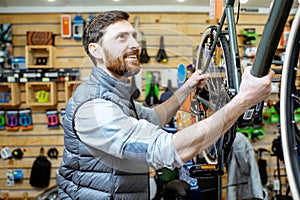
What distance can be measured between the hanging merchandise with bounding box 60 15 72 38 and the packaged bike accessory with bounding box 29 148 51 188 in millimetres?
1386

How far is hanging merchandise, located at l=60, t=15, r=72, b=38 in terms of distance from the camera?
368 centimetres

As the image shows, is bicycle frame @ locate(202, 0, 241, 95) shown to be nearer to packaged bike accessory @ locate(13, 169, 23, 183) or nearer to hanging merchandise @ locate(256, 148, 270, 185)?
hanging merchandise @ locate(256, 148, 270, 185)

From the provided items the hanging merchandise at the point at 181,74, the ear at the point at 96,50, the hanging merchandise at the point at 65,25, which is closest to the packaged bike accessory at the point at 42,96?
the hanging merchandise at the point at 65,25

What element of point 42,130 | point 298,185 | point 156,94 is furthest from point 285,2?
point 42,130

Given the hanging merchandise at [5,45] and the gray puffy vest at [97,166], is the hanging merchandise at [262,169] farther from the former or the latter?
the hanging merchandise at [5,45]

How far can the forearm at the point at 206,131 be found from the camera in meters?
0.91

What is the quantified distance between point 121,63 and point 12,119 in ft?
9.44

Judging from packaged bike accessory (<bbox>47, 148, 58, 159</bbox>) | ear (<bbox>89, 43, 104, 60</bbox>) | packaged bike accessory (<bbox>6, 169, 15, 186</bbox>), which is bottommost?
packaged bike accessory (<bbox>6, 169, 15, 186</bbox>)

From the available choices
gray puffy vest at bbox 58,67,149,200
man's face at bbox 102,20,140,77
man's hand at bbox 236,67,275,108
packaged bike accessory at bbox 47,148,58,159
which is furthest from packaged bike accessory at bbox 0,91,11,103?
man's hand at bbox 236,67,275,108

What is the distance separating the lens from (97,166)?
1.25 m

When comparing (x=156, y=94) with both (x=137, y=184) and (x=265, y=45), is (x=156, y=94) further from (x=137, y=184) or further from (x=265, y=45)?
(x=265, y=45)

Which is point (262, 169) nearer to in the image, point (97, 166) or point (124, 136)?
point (97, 166)

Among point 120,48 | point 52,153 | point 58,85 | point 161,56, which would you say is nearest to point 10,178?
point 52,153

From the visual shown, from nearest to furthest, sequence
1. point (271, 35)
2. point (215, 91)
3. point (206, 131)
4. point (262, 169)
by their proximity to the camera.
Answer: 1. point (271, 35)
2. point (206, 131)
3. point (215, 91)
4. point (262, 169)
